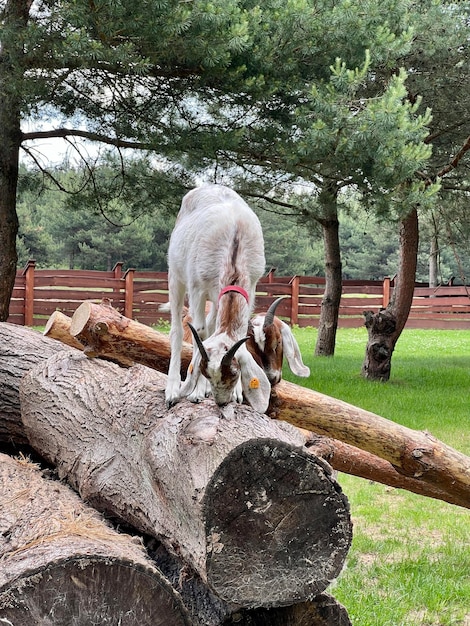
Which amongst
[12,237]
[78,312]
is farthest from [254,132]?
[78,312]

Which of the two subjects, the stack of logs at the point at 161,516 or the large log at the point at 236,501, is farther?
the large log at the point at 236,501

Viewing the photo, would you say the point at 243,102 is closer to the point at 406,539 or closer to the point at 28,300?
the point at 406,539

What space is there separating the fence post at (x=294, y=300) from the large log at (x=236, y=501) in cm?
1955

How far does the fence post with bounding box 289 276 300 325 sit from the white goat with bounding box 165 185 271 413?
1848 cm

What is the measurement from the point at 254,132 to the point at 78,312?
18.8 ft

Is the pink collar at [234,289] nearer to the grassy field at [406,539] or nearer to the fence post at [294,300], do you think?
the grassy field at [406,539]

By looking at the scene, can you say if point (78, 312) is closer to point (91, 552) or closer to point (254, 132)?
point (91, 552)

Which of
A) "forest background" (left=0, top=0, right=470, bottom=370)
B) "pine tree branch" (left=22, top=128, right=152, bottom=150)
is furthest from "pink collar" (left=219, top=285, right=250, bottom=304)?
"pine tree branch" (left=22, top=128, right=152, bottom=150)

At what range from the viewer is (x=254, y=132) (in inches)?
392

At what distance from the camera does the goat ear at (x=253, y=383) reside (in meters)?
3.63

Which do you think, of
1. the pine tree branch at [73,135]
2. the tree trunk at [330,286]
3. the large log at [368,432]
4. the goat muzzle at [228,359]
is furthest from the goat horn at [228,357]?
the tree trunk at [330,286]

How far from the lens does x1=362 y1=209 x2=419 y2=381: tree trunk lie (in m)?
12.8

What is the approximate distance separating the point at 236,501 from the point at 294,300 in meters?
20.6

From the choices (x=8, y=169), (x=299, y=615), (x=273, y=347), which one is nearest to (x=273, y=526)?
(x=299, y=615)
